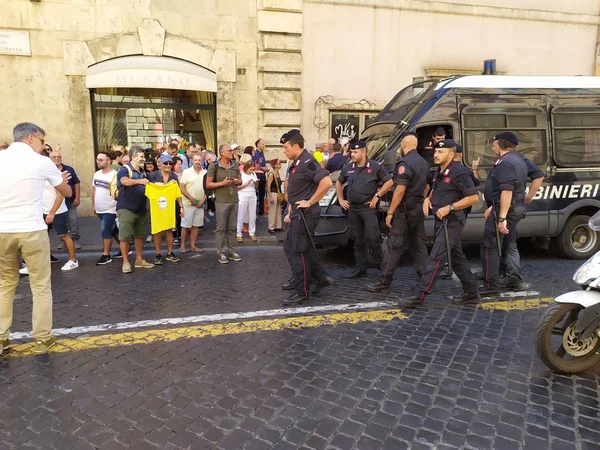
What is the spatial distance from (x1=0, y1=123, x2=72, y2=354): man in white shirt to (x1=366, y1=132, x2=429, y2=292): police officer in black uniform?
3.36 m

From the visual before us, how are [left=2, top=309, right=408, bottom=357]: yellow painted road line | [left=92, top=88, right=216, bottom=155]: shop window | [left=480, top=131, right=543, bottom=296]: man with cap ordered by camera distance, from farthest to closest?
1. [left=92, top=88, right=216, bottom=155]: shop window
2. [left=480, top=131, right=543, bottom=296]: man with cap
3. [left=2, top=309, right=408, bottom=357]: yellow painted road line

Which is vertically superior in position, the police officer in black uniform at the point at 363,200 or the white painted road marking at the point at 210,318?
the police officer in black uniform at the point at 363,200

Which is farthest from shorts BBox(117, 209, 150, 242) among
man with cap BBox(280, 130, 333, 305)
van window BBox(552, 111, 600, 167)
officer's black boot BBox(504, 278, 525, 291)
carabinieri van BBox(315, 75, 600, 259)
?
van window BBox(552, 111, 600, 167)

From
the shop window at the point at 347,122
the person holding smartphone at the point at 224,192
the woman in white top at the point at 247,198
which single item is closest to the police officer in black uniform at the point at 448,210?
the person holding smartphone at the point at 224,192

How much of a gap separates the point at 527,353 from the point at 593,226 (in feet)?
3.83

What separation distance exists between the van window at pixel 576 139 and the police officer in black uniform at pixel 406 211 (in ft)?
9.61

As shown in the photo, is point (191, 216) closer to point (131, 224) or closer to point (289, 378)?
point (131, 224)

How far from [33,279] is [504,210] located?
15.5 ft

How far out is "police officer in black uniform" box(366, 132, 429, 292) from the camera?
17.2 ft

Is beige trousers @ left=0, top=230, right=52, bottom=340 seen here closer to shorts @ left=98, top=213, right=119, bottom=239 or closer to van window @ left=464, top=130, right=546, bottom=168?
shorts @ left=98, top=213, right=119, bottom=239

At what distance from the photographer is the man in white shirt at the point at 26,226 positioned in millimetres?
3742

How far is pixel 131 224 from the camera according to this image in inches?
262

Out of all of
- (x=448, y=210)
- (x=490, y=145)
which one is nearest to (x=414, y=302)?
(x=448, y=210)

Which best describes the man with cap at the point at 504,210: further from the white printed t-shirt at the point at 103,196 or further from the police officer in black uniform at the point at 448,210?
the white printed t-shirt at the point at 103,196
